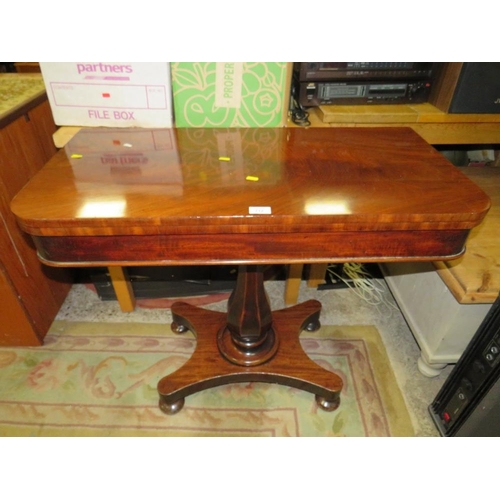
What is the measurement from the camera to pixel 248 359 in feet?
3.57

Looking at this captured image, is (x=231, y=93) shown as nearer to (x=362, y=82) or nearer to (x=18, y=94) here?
(x=362, y=82)

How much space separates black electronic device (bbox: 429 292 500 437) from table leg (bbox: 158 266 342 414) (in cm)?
29

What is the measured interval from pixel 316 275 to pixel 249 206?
0.91 m

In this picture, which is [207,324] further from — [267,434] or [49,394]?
[49,394]

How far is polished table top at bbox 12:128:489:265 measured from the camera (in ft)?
1.98

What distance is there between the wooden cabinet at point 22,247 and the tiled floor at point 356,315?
0.47 feet

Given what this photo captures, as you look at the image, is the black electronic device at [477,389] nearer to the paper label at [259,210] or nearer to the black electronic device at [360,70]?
the paper label at [259,210]

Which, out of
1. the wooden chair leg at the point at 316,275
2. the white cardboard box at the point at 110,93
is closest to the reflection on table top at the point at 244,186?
the white cardboard box at the point at 110,93

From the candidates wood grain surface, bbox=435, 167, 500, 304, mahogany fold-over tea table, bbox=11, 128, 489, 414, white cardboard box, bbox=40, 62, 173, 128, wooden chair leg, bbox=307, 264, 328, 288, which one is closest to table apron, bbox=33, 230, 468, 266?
mahogany fold-over tea table, bbox=11, 128, 489, 414

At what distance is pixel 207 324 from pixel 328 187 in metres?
0.70

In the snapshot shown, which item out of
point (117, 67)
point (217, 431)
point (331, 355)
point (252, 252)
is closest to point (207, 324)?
point (217, 431)

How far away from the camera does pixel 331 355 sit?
1231 mm

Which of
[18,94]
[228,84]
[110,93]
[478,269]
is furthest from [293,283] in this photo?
[18,94]

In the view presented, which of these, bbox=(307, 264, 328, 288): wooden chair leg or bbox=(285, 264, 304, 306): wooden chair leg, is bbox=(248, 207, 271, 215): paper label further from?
bbox=(307, 264, 328, 288): wooden chair leg
